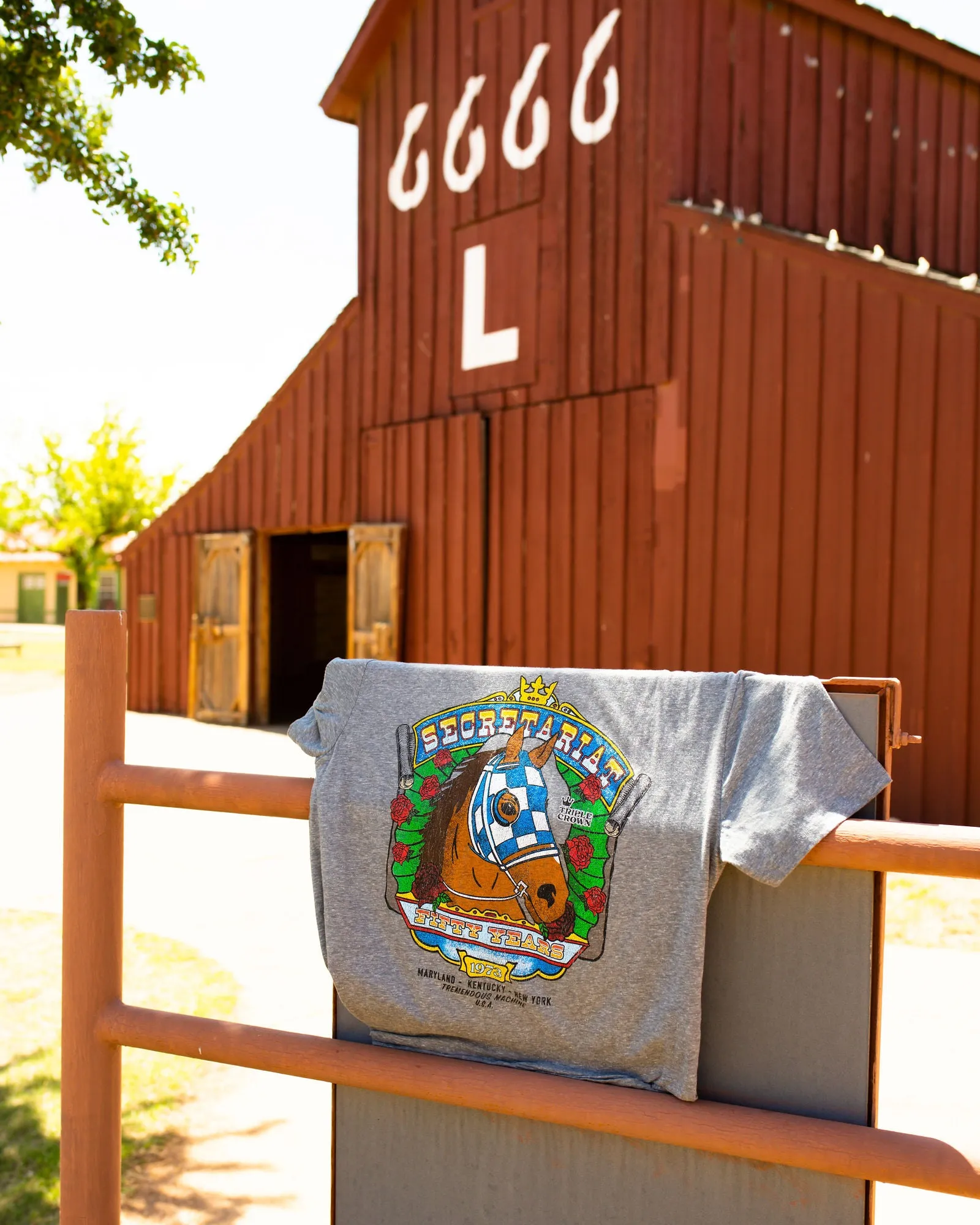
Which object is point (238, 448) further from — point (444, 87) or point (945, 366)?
point (945, 366)

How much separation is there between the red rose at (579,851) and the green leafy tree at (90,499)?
35018 mm

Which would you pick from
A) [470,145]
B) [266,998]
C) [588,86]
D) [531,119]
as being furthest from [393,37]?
[266,998]

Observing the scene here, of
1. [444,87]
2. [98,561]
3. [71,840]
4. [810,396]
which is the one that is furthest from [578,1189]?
[98,561]

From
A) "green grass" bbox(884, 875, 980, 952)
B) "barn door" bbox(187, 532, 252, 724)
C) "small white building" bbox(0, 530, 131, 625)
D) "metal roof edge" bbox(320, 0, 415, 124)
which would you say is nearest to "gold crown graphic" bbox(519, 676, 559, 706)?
"green grass" bbox(884, 875, 980, 952)

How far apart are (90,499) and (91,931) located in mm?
35546

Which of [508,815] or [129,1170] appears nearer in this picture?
[508,815]

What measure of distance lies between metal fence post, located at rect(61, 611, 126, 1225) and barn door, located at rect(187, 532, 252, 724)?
35.2ft

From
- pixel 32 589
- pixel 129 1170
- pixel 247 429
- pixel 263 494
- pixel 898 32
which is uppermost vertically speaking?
pixel 898 32

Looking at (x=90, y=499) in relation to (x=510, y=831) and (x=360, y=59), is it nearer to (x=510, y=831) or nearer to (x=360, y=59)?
(x=360, y=59)

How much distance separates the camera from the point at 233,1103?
333 centimetres

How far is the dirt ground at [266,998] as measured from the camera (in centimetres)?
283

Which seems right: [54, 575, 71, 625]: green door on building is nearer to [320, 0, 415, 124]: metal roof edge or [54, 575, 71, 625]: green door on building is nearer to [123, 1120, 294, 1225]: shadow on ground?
[320, 0, 415, 124]: metal roof edge

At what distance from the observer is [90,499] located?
35.1 metres

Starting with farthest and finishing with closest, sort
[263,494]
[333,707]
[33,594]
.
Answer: [33,594]
[263,494]
[333,707]
